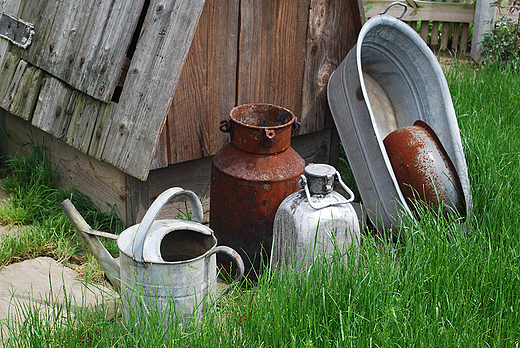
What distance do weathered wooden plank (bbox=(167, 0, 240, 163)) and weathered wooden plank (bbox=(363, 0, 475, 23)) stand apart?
4204 millimetres

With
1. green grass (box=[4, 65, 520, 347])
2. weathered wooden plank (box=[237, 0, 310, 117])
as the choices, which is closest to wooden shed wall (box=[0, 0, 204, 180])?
weathered wooden plank (box=[237, 0, 310, 117])

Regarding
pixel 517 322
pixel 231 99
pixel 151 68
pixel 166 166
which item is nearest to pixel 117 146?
pixel 166 166

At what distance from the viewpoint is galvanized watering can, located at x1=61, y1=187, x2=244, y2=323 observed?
2158mm

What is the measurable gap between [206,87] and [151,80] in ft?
1.23

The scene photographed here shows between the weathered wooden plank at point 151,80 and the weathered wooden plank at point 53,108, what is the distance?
519mm

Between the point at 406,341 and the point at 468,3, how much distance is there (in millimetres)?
6175

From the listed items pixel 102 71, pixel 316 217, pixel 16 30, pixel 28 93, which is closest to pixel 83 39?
pixel 102 71

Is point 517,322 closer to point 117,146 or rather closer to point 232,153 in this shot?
point 232,153

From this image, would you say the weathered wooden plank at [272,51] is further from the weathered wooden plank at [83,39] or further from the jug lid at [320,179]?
the jug lid at [320,179]

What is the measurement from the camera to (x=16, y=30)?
11.8 ft

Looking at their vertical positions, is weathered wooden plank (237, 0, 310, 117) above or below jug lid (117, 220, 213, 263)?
above

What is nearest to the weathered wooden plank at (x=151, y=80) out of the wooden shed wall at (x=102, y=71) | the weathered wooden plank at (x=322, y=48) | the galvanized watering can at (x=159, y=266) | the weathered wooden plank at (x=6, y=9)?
the wooden shed wall at (x=102, y=71)

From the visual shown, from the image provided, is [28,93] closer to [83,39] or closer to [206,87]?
[83,39]

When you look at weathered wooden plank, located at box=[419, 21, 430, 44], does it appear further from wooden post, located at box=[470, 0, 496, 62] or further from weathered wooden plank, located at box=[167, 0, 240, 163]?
weathered wooden plank, located at box=[167, 0, 240, 163]
